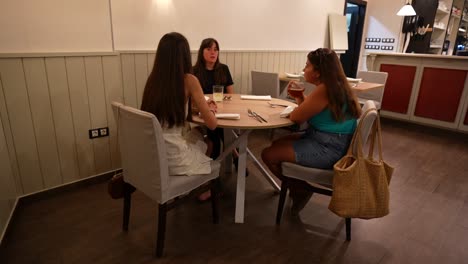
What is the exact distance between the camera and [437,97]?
13.7ft

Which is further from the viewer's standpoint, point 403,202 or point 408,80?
point 408,80

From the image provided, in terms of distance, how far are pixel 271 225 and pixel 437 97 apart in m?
3.58

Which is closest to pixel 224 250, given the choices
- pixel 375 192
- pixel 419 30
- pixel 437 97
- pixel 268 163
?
pixel 268 163

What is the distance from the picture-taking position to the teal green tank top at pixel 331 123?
177 centimetres

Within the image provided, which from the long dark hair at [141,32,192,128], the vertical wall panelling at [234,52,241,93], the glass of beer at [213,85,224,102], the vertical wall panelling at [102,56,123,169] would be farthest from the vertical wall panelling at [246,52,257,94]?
the long dark hair at [141,32,192,128]

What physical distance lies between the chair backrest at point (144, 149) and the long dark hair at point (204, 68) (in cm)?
131

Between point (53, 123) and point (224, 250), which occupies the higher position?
point (53, 123)

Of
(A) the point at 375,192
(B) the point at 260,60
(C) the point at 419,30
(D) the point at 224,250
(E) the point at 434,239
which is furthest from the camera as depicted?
(C) the point at 419,30

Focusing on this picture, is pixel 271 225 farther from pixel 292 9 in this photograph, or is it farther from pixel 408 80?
pixel 408 80

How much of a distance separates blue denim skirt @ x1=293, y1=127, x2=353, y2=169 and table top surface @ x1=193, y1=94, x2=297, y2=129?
7.8 inches

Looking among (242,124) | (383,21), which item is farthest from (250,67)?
(383,21)

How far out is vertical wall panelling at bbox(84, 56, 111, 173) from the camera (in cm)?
229

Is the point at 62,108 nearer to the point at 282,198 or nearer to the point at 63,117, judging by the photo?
the point at 63,117

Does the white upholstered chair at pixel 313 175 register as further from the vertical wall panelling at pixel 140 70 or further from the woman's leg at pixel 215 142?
the vertical wall panelling at pixel 140 70
